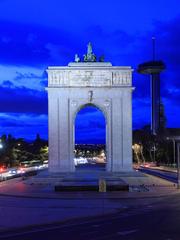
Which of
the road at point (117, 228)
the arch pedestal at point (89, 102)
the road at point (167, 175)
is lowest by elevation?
the road at point (117, 228)

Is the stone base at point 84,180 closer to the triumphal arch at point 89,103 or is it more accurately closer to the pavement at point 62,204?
the pavement at point 62,204

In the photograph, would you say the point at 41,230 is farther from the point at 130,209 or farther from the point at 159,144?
the point at 159,144

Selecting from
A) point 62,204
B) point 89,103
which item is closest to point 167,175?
point 89,103

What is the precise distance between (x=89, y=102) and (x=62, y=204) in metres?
35.2

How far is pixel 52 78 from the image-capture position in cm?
6862

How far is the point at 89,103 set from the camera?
69625 mm

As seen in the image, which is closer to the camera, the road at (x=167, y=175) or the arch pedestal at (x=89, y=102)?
the road at (x=167, y=175)

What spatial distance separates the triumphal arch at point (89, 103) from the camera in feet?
225

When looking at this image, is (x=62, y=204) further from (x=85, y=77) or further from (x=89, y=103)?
(x=89, y=103)

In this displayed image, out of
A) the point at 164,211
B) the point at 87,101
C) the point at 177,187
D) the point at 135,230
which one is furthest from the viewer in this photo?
the point at 87,101

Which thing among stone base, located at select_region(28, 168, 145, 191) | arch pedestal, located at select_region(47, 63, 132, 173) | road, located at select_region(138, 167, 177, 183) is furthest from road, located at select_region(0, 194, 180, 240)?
arch pedestal, located at select_region(47, 63, 132, 173)

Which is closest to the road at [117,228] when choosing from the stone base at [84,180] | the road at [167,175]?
the stone base at [84,180]

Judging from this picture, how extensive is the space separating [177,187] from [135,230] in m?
27.0

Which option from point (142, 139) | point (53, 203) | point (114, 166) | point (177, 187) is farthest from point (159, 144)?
point (53, 203)
